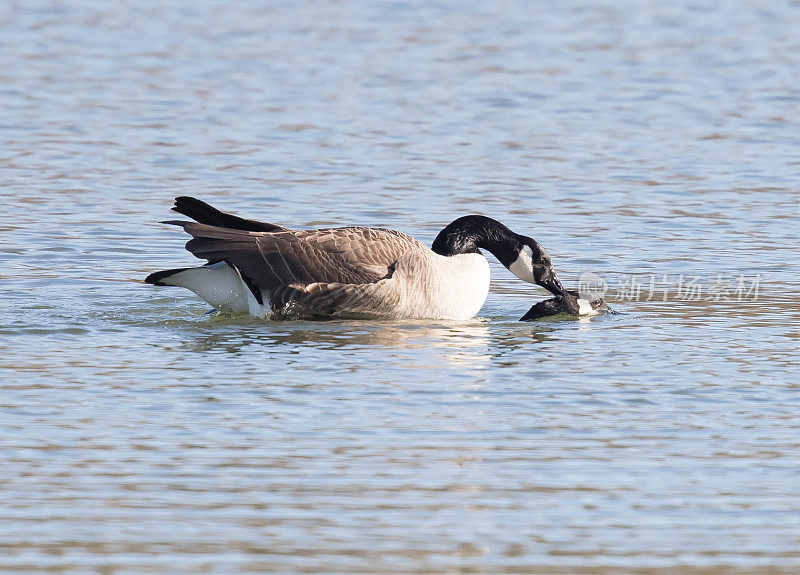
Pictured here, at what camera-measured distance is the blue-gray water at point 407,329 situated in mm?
6070

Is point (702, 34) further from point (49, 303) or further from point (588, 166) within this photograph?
point (49, 303)

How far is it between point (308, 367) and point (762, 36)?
1860 centimetres

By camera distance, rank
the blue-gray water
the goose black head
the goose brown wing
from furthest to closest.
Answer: the goose black head, the goose brown wing, the blue-gray water

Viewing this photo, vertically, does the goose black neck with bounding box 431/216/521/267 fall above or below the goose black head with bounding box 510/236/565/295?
above

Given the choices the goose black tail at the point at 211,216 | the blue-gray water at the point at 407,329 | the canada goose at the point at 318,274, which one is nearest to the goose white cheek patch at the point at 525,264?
the blue-gray water at the point at 407,329

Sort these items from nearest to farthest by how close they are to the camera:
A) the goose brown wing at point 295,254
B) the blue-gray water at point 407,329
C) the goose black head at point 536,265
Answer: the blue-gray water at point 407,329 < the goose brown wing at point 295,254 < the goose black head at point 536,265

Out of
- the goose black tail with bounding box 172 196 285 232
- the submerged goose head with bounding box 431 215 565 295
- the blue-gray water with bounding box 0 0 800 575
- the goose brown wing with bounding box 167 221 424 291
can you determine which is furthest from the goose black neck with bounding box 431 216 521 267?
the goose black tail with bounding box 172 196 285 232

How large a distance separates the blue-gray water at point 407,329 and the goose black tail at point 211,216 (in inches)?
29.6

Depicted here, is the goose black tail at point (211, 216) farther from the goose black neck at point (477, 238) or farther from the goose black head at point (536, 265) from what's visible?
the goose black head at point (536, 265)

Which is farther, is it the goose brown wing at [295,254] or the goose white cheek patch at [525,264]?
the goose white cheek patch at [525,264]

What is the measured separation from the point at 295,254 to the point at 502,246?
68.7 inches

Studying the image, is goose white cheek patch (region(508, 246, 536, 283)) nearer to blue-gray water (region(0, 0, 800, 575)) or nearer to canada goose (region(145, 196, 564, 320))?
blue-gray water (region(0, 0, 800, 575))

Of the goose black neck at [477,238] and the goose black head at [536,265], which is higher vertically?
the goose black neck at [477,238]

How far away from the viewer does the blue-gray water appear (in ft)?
19.9
